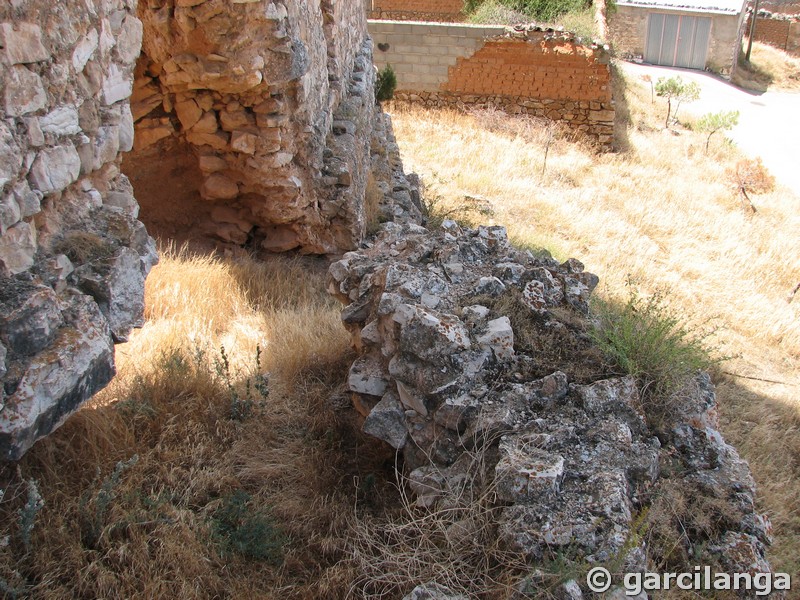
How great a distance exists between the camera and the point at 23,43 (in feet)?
7.30

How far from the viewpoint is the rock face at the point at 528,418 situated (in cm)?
245

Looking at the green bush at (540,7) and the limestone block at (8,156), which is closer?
the limestone block at (8,156)

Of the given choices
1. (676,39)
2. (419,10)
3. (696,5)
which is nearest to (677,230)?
(419,10)

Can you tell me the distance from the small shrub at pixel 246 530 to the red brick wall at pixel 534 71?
12.0m

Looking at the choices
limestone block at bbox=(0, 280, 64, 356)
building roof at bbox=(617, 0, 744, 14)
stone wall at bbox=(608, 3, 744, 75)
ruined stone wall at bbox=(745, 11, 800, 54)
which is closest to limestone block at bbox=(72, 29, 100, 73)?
limestone block at bbox=(0, 280, 64, 356)

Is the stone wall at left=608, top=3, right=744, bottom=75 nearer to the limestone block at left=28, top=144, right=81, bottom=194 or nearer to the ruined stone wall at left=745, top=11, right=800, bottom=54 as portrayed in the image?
the ruined stone wall at left=745, top=11, right=800, bottom=54

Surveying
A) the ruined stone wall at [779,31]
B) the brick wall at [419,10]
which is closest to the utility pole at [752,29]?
the ruined stone wall at [779,31]

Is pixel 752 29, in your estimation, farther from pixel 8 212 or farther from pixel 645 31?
pixel 8 212

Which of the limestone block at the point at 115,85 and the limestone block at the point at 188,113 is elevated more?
the limestone block at the point at 115,85

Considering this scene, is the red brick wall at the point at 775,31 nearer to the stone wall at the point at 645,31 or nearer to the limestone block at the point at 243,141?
the stone wall at the point at 645,31

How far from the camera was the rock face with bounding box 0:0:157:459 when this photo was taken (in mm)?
2170

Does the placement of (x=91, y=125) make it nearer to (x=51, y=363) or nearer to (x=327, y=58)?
(x=51, y=363)

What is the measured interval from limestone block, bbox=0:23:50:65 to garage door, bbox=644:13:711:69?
75.4ft

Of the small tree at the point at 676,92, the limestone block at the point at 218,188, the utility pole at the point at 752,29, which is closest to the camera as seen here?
the limestone block at the point at 218,188
